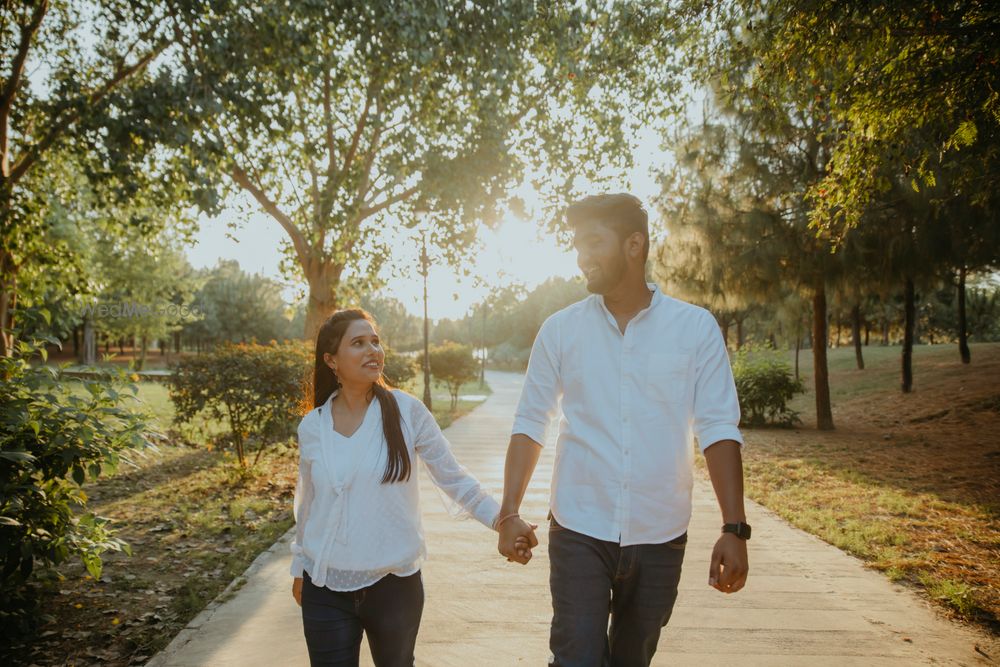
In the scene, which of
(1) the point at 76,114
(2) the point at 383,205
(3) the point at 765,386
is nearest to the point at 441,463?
(1) the point at 76,114

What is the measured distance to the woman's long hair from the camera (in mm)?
2605

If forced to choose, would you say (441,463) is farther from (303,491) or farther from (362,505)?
(303,491)

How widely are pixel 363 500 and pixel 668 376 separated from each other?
1185mm

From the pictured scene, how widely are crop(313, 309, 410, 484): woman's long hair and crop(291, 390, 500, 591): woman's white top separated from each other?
3 centimetres

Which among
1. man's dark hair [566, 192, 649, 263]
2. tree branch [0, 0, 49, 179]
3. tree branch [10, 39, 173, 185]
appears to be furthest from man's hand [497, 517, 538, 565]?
tree branch [0, 0, 49, 179]

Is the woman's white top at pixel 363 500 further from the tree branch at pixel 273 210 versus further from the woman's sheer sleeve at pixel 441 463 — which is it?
the tree branch at pixel 273 210

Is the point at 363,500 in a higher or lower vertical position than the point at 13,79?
lower

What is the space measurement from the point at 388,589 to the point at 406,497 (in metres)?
0.33

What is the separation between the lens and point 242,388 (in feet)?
29.0

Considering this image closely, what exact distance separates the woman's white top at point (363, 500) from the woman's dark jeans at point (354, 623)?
0.17 feet

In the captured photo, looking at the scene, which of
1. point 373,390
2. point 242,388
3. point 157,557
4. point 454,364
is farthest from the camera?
point 454,364

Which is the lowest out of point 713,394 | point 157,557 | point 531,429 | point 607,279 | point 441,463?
point 157,557

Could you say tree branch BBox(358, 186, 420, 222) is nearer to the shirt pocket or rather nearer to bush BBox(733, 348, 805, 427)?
bush BBox(733, 348, 805, 427)

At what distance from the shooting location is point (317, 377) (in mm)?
2924
